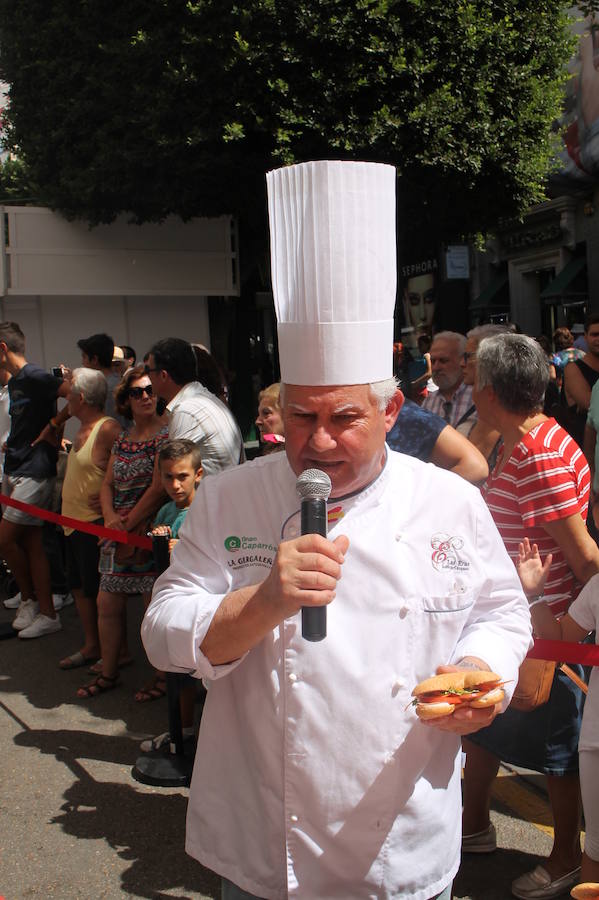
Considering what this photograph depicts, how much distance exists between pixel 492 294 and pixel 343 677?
24.0 m

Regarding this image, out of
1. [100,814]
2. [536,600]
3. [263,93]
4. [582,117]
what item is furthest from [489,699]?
[582,117]

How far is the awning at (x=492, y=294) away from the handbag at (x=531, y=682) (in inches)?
891

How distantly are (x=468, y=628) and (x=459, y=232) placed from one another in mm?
10623

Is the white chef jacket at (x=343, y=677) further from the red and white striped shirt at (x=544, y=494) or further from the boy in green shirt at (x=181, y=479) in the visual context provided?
the boy in green shirt at (x=181, y=479)

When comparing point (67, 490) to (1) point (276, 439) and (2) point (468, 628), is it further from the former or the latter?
(2) point (468, 628)

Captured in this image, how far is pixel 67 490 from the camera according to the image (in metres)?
6.07

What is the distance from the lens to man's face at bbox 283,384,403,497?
5.88 ft

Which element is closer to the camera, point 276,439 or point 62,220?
point 276,439

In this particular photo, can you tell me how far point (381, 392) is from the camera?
1.92m

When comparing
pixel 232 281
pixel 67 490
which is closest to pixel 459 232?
pixel 232 281

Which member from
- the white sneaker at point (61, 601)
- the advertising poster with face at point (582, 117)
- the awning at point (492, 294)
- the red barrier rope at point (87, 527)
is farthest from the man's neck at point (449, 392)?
the awning at point (492, 294)

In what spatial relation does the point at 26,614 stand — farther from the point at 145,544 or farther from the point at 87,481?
the point at 145,544

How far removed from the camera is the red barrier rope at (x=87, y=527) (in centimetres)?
508

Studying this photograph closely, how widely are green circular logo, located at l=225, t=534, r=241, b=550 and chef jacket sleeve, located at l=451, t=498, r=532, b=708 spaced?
51 cm
